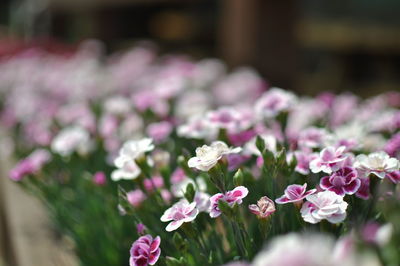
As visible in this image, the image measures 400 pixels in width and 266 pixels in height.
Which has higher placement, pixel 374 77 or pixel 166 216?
pixel 166 216

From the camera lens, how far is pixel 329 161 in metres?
0.68

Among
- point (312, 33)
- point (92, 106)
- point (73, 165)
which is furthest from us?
point (312, 33)

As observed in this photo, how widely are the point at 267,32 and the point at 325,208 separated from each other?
7.85 feet

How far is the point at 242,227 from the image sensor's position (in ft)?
2.16

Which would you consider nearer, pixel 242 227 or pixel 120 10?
pixel 242 227

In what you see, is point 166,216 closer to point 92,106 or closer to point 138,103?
point 138,103

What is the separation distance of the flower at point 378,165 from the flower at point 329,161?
0.07 feet

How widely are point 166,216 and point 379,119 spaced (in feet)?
1.84

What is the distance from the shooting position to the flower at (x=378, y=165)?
66cm

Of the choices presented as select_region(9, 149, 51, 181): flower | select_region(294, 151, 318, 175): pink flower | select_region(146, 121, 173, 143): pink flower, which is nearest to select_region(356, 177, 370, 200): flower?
select_region(294, 151, 318, 175): pink flower

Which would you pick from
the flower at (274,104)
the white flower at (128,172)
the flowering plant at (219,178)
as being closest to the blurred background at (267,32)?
the flowering plant at (219,178)

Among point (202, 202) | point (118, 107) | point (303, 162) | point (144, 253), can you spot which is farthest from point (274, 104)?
point (118, 107)

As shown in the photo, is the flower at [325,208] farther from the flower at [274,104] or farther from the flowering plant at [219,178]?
the flower at [274,104]

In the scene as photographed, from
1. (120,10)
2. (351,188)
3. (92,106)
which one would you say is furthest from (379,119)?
(120,10)
